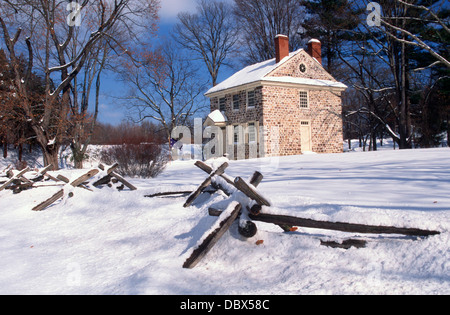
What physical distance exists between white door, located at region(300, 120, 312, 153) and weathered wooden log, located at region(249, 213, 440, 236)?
19.6 metres

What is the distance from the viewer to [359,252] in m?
3.07

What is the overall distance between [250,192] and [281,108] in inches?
734

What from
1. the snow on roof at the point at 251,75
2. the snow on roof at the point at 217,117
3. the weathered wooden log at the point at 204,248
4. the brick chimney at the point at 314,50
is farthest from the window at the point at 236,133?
the weathered wooden log at the point at 204,248

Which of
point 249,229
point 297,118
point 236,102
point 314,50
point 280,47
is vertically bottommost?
point 249,229

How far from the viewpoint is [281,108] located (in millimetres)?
21516

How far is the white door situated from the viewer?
22.6 metres

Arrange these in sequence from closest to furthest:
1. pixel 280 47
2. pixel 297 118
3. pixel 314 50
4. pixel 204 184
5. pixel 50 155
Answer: pixel 204 184 → pixel 50 155 → pixel 280 47 → pixel 297 118 → pixel 314 50

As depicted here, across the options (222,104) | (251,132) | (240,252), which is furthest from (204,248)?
(222,104)

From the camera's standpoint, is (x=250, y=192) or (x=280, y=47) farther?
(x=280, y=47)

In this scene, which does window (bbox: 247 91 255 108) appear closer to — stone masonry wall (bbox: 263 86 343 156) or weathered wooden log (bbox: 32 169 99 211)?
stone masonry wall (bbox: 263 86 343 156)

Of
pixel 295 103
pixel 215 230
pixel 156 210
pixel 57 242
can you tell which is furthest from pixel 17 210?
pixel 295 103

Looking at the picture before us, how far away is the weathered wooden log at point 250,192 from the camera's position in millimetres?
3463

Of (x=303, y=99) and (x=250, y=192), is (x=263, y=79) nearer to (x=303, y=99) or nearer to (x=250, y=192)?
(x=303, y=99)
